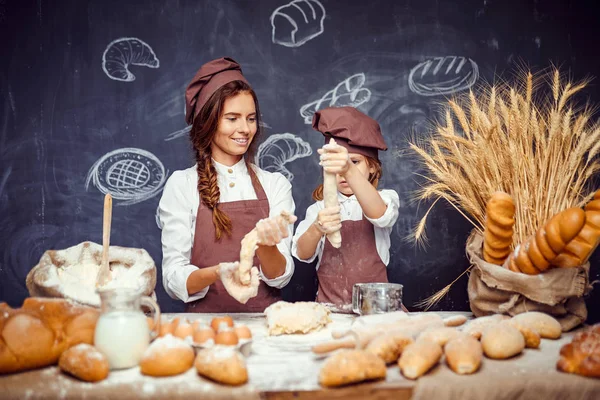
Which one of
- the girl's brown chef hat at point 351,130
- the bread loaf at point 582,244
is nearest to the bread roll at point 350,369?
the bread loaf at point 582,244

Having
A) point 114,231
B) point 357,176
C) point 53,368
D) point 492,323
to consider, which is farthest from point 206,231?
point 492,323

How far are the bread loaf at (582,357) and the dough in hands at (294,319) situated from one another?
734mm

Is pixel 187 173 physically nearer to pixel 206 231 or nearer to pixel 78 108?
pixel 206 231

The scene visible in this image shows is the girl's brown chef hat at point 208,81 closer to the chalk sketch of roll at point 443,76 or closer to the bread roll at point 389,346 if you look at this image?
the chalk sketch of roll at point 443,76

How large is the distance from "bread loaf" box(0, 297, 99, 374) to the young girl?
111cm

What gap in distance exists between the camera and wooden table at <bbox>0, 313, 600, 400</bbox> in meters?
1.23

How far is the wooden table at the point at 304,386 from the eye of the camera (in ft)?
4.05

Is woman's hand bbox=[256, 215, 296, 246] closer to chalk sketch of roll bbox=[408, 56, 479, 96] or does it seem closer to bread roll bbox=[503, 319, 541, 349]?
bread roll bbox=[503, 319, 541, 349]

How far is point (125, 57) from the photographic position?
3297 mm

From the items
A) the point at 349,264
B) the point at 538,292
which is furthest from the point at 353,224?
the point at 538,292

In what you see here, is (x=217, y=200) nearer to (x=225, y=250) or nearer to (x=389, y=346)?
(x=225, y=250)

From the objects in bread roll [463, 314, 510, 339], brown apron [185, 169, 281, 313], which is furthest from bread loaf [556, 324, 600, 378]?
brown apron [185, 169, 281, 313]

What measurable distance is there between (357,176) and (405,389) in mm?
1135

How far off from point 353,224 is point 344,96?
108cm
